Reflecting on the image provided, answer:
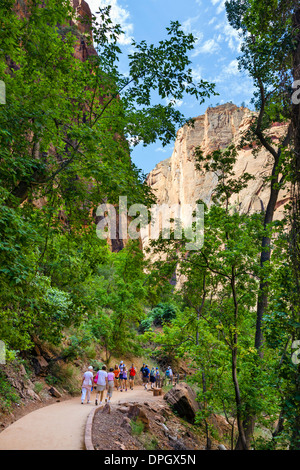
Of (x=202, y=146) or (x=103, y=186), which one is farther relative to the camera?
(x=202, y=146)

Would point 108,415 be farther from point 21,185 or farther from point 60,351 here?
point 21,185

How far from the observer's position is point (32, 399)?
407 inches

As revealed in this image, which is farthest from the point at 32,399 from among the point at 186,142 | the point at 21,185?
the point at 186,142

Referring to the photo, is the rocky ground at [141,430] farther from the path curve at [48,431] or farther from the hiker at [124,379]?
the hiker at [124,379]

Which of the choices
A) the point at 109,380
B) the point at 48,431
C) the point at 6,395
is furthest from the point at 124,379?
the point at 48,431

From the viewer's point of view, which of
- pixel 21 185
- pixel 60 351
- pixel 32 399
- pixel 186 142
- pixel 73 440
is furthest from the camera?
pixel 186 142

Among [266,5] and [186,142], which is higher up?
[186,142]

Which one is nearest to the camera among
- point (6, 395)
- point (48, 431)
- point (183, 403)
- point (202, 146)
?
point (48, 431)

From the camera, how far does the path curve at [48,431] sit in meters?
6.43

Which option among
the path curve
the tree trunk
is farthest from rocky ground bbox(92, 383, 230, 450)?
the tree trunk

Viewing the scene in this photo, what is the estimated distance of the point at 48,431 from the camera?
24.3 ft

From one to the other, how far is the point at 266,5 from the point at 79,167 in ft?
17.3

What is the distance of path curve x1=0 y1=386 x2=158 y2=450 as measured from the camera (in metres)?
6.43

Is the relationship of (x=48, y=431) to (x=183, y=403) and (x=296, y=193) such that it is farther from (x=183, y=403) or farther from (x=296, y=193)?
(x=183, y=403)
